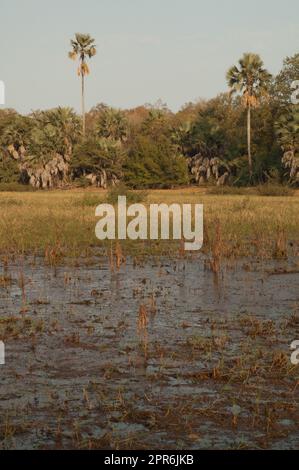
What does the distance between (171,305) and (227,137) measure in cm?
4927

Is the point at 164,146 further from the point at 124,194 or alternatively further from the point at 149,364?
the point at 149,364

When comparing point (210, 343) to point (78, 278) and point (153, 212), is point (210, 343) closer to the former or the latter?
point (78, 278)

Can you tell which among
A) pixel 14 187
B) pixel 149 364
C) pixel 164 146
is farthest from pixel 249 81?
pixel 149 364

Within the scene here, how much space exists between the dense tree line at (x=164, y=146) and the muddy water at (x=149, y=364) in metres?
42.5

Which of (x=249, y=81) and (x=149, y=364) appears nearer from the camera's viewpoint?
(x=149, y=364)

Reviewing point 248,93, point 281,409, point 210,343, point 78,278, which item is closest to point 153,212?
point 78,278

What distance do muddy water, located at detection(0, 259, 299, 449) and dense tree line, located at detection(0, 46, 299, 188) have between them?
42507 mm

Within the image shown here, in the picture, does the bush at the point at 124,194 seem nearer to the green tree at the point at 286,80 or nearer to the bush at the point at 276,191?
the bush at the point at 276,191

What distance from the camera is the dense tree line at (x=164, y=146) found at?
2189 inches

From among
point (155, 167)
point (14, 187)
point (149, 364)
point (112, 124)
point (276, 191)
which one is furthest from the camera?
point (112, 124)

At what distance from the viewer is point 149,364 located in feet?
24.6

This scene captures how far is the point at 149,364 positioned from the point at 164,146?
2030 inches

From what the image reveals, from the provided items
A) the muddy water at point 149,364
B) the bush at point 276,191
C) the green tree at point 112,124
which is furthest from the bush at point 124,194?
the green tree at point 112,124

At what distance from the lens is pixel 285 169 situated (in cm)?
5181
